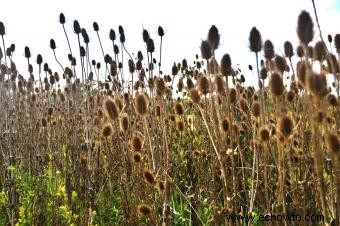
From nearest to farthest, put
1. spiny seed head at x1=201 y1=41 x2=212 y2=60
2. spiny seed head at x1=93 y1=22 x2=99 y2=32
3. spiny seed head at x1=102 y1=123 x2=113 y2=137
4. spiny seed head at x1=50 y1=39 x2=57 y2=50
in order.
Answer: spiny seed head at x1=201 y1=41 x2=212 y2=60, spiny seed head at x1=102 y1=123 x2=113 y2=137, spiny seed head at x1=50 y1=39 x2=57 y2=50, spiny seed head at x1=93 y1=22 x2=99 y2=32

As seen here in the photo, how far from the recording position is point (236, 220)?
7.90ft

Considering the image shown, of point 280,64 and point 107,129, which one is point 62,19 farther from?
point 280,64

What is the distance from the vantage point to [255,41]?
2.85 m

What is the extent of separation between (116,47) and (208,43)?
2.69 m

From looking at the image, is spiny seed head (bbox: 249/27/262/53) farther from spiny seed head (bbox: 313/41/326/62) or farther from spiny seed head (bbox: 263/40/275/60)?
spiny seed head (bbox: 313/41/326/62)

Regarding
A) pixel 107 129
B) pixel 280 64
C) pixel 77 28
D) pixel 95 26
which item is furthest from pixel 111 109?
pixel 95 26

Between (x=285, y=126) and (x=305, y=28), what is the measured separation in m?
0.50

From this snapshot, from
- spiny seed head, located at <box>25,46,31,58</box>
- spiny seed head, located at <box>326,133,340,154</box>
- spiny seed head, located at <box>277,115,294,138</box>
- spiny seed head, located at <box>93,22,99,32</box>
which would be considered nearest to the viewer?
spiny seed head, located at <box>326,133,340,154</box>

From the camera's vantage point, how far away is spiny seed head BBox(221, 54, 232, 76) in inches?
106

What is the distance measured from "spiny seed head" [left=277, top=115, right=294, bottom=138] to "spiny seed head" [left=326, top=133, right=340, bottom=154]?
0.25 m

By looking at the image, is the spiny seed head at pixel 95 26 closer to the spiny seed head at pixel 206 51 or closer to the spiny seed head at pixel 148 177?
the spiny seed head at pixel 206 51

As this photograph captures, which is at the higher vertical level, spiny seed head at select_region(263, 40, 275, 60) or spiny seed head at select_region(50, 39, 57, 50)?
spiny seed head at select_region(50, 39, 57, 50)

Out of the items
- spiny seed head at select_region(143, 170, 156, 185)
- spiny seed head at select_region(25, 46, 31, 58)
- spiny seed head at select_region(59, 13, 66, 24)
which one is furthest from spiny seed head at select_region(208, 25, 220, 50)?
spiny seed head at select_region(25, 46, 31, 58)

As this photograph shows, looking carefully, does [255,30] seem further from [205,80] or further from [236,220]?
[236,220]
